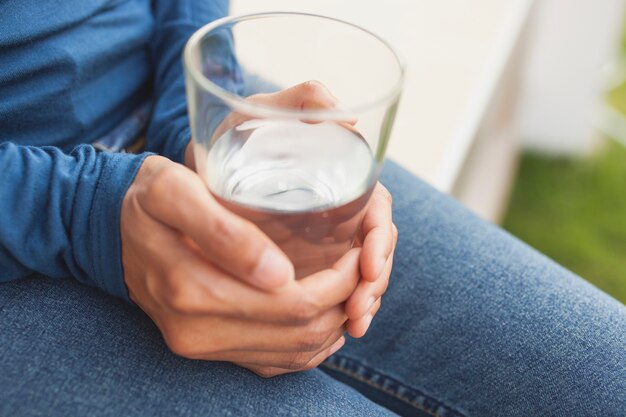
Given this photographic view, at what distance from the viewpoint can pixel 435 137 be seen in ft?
Answer: 3.55

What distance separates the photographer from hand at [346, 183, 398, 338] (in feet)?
1.61

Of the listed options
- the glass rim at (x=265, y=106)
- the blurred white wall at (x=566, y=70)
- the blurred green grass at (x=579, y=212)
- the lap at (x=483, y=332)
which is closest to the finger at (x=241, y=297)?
the glass rim at (x=265, y=106)

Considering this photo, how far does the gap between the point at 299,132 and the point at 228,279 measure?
4.4 inches

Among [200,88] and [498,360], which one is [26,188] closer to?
[200,88]

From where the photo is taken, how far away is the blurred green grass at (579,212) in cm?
150

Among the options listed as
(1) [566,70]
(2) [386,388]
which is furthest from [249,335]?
(1) [566,70]

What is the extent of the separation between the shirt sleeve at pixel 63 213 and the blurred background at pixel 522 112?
0.58 meters

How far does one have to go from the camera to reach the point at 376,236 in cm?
50

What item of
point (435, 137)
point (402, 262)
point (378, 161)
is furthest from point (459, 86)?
point (378, 161)

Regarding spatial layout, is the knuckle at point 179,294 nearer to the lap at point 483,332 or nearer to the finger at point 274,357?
the finger at point 274,357

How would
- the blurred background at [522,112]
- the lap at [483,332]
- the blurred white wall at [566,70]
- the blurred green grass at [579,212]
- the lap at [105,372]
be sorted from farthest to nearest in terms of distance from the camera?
the blurred white wall at [566,70]
the blurred green grass at [579,212]
the blurred background at [522,112]
the lap at [483,332]
the lap at [105,372]

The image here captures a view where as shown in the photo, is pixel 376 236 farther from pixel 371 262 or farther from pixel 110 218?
pixel 110 218

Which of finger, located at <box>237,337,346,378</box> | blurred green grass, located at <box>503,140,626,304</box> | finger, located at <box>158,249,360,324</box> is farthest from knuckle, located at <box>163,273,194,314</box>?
blurred green grass, located at <box>503,140,626,304</box>

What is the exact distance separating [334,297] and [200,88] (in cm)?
17
